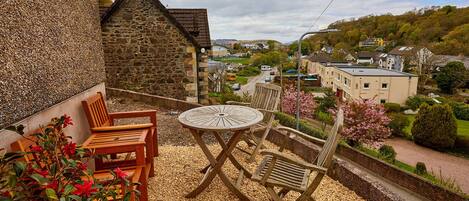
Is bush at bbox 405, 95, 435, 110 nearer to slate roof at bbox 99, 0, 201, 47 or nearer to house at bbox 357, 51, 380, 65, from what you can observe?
slate roof at bbox 99, 0, 201, 47

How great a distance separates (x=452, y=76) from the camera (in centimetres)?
3547

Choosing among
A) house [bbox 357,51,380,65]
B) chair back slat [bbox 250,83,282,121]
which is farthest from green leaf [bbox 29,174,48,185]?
house [bbox 357,51,380,65]

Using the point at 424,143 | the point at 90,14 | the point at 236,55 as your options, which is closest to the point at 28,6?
the point at 90,14

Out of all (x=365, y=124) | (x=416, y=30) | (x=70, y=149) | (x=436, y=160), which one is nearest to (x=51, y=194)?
(x=70, y=149)

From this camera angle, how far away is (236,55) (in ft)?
348

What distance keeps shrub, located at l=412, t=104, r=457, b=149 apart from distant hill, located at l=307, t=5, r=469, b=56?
1180 inches

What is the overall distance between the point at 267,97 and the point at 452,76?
41617 mm

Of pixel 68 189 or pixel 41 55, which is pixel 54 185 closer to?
pixel 68 189

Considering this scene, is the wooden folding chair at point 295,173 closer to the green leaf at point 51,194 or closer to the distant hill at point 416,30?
the green leaf at point 51,194

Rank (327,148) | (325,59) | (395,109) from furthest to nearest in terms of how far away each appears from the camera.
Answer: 1. (325,59)
2. (395,109)
3. (327,148)

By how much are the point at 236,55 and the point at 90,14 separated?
10368cm

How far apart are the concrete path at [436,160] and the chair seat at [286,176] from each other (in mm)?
15131

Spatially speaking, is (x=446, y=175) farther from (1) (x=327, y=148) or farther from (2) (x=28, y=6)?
(2) (x=28, y=6)

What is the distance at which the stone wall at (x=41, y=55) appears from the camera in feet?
6.20
